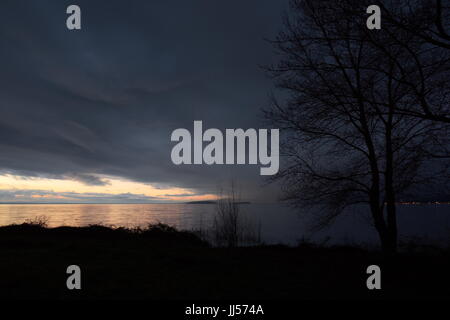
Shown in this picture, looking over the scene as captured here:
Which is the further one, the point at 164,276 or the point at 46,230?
the point at 46,230

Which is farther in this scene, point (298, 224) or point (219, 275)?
point (298, 224)

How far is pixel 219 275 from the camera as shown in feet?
18.7

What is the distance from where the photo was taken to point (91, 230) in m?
13.1

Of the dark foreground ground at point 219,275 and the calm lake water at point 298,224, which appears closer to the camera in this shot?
the dark foreground ground at point 219,275

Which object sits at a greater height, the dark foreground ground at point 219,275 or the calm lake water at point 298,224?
the dark foreground ground at point 219,275

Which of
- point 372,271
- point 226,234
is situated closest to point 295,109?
point 372,271

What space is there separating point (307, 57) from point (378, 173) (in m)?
4.47

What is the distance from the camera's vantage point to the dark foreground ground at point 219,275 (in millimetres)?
4527

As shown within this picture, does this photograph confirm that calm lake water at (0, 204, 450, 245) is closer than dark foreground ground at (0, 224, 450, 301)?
No

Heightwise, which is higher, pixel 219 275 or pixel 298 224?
pixel 219 275

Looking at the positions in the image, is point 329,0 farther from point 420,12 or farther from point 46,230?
point 46,230

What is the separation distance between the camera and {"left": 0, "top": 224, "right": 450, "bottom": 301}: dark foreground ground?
4527mm
